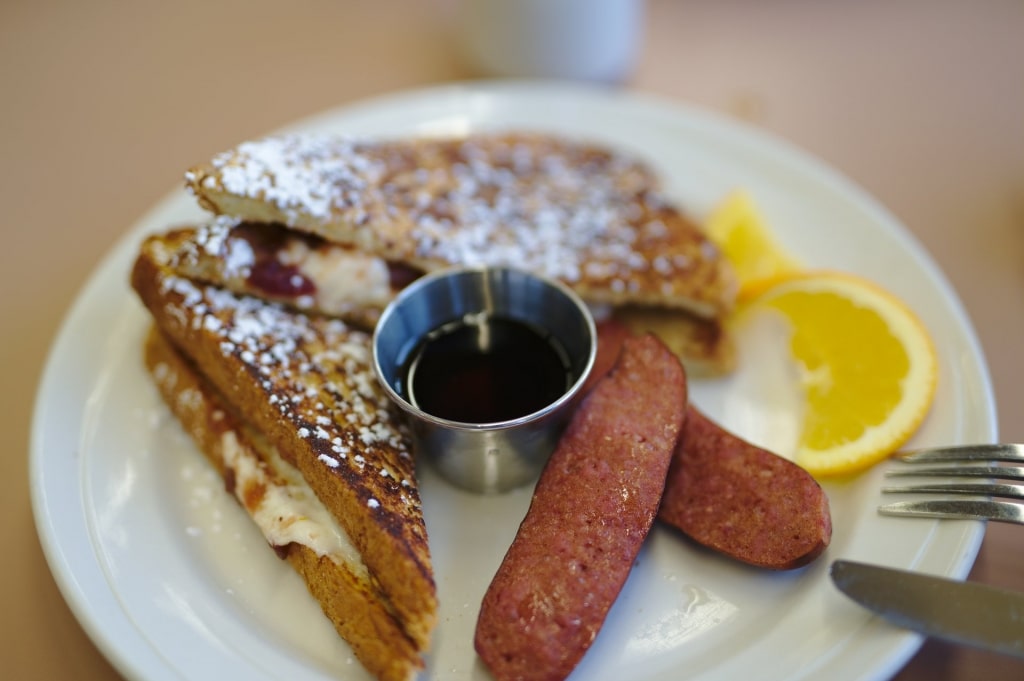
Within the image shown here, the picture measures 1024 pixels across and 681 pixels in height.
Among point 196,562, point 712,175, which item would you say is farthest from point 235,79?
point 196,562

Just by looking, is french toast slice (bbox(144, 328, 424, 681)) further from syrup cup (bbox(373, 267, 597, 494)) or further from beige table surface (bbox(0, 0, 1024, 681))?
beige table surface (bbox(0, 0, 1024, 681))

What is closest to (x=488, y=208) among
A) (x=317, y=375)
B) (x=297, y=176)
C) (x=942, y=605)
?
(x=297, y=176)

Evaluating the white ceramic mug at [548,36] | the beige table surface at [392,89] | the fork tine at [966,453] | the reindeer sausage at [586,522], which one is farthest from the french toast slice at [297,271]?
the white ceramic mug at [548,36]

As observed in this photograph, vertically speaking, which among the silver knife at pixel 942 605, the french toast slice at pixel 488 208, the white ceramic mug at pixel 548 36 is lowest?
the silver knife at pixel 942 605

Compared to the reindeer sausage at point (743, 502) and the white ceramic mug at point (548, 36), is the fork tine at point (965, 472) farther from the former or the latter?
the white ceramic mug at point (548, 36)

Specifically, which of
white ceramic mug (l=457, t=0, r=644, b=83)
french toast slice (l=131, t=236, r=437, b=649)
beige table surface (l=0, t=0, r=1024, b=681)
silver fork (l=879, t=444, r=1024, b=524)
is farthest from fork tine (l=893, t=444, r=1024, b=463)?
white ceramic mug (l=457, t=0, r=644, b=83)

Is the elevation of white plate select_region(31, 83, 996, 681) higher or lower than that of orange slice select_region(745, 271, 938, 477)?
lower
